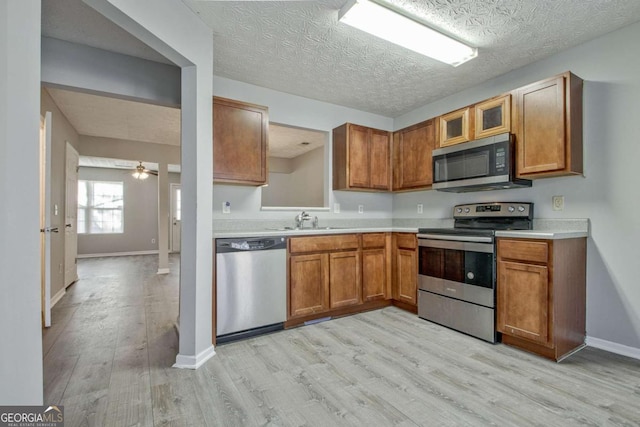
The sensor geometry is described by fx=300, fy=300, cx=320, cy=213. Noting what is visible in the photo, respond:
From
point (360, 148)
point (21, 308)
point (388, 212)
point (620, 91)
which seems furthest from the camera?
point (388, 212)

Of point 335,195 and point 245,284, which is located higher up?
point 335,195

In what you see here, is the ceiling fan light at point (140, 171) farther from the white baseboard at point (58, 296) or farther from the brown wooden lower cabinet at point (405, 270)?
the brown wooden lower cabinet at point (405, 270)

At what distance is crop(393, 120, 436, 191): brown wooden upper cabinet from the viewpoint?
342cm

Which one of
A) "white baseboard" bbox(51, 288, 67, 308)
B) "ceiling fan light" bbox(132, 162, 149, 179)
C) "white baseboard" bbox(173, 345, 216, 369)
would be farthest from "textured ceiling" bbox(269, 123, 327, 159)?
"white baseboard" bbox(51, 288, 67, 308)

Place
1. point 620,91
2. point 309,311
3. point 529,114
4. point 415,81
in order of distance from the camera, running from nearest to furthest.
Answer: point 620,91
point 529,114
point 309,311
point 415,81

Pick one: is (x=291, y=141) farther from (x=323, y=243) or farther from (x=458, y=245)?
(x=458, y=245)

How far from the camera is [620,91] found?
2.30m

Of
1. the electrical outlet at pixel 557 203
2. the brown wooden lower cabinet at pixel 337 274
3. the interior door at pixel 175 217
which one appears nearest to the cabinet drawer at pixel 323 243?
the brown wooden lower cabinet at pixel 337 274

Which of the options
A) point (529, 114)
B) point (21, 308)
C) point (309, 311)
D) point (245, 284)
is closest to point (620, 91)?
point (529, 114)

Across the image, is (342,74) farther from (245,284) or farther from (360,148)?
(245,284)

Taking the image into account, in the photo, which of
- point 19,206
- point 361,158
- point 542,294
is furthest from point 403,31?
point 19,206

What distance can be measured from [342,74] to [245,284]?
219 centimetres

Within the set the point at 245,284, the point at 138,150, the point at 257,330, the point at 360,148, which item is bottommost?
the point at 257,330

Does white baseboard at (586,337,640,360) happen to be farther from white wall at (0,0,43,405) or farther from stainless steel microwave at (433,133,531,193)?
white wall at (0,0,43,405)
